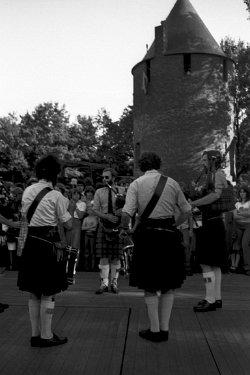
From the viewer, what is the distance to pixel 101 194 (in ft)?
28.5

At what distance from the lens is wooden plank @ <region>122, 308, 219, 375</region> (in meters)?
4.44

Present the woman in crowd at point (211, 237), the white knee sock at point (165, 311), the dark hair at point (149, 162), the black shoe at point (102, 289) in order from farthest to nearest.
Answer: the black shoe at point (102, 289) < the woman in crowd at point (211, 237) < the dark hair at point (149, 162) < the white knee sock at point (165, 311)

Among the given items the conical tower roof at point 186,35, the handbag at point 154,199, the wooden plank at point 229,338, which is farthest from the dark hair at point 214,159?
the conical tower roof at point 186,35

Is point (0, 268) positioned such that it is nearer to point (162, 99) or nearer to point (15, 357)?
point (15, 357)

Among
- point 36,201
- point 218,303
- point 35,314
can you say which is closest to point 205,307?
point 218,303

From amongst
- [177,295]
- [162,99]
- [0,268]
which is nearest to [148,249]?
[177,295]

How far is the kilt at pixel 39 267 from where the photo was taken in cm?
520

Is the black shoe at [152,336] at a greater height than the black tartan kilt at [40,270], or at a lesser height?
lesser

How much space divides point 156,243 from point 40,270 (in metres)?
1.27

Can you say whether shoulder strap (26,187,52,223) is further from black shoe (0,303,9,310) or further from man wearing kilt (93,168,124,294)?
man wearing kilt (93,168,124,294)

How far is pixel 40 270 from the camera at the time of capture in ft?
17.2

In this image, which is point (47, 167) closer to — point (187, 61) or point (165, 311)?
point (165, 311)

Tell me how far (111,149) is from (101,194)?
45078mm

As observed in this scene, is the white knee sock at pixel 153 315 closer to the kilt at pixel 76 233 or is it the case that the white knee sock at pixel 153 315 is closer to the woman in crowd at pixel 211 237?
the woman in crowd at pixel 211 237
